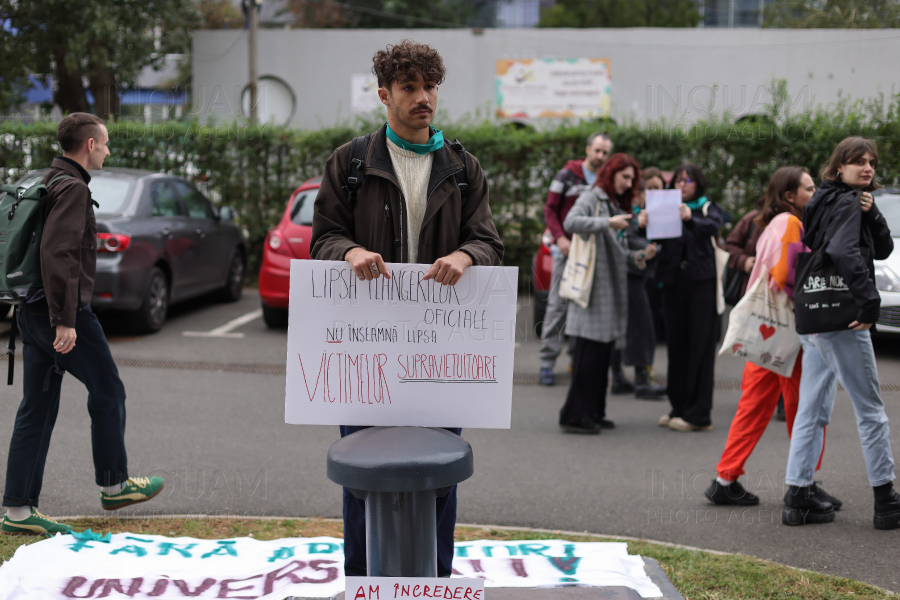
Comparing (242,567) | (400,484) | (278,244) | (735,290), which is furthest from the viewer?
(278,244)

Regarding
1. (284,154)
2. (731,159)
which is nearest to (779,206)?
(731,159)

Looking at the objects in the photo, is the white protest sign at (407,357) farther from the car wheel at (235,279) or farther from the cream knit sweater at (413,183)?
the car wheel at (235,279)

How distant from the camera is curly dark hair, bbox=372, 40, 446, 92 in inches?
111

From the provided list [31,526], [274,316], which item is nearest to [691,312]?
[31,526]

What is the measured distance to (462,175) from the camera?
309 cm

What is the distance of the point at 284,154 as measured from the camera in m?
13.3

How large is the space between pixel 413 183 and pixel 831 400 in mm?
2728

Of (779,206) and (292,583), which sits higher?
(779,206)

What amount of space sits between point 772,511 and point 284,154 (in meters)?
10.2

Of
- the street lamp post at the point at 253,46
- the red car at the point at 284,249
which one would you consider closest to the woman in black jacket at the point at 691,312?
the red car at the point at 284,249

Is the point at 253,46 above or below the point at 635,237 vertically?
above

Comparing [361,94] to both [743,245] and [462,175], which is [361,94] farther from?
[462,175]

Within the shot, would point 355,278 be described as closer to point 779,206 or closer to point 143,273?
point 779,206

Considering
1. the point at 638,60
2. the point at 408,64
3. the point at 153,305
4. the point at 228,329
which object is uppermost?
the point at 638,60
